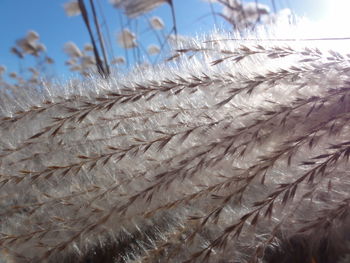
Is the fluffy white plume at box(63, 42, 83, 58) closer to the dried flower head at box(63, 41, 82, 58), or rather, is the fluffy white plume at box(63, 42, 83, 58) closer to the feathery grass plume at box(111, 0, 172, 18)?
the dried flower head at box(63, 41, 82, 58)

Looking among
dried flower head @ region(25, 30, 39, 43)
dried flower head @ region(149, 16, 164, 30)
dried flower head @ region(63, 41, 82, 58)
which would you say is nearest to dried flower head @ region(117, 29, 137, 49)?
dried flower head @ region(149, 16, 164, 30)

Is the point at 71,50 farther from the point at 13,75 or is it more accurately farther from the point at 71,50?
the point at 13,75

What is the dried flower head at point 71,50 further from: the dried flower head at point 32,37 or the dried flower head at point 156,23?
the dried flower head at point 156,23

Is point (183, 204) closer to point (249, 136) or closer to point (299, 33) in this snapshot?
point (249, 136)

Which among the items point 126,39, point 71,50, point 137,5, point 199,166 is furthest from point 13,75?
point 199,166

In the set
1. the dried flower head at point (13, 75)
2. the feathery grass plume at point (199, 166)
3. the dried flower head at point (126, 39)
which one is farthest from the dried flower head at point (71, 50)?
the feathery grass plume at point (199, 166)

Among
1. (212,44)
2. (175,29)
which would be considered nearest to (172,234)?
(212,44)

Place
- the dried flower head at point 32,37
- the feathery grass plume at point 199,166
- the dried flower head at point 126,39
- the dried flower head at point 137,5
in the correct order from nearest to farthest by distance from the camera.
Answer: the feathery grass plume at point 199,166, the dried flower head at point 137,5, the dried flower head at point 126,39, the dried flower head at point 32,37
